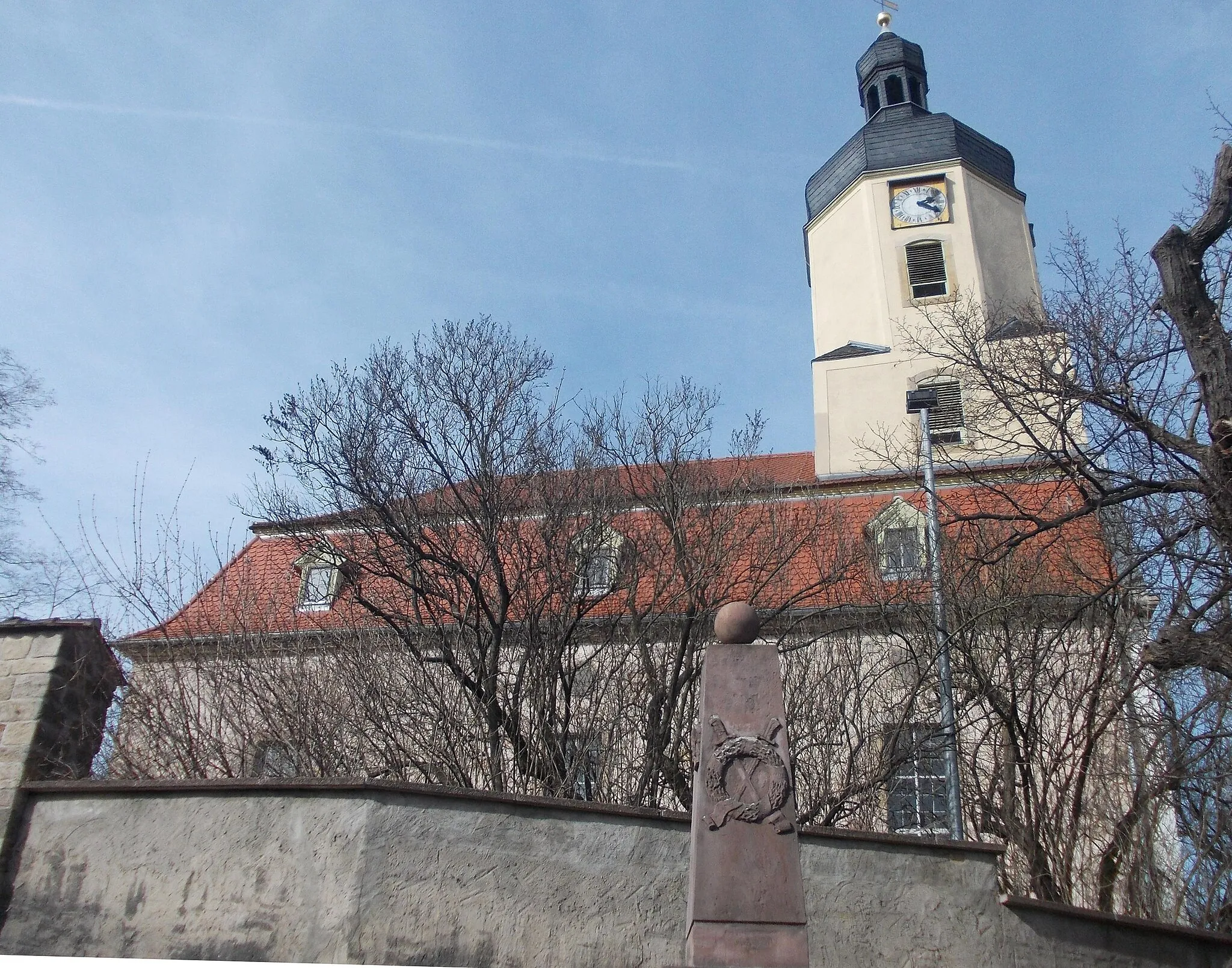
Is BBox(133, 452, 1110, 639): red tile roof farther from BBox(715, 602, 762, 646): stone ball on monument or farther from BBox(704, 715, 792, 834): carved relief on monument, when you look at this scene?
BBox(704, 715, 792, 834): carved relief on monument

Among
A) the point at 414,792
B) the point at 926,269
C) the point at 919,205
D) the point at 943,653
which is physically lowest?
the point at 414,792

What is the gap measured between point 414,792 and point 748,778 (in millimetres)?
2817

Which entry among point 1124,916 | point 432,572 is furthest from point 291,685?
point 1124,916

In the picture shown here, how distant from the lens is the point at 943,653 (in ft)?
39.6

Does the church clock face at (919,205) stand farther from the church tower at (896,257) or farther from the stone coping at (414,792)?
the stone coping at (414,792)

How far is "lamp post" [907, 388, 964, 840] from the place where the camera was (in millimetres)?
11312

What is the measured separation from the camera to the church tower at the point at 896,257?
877 inches

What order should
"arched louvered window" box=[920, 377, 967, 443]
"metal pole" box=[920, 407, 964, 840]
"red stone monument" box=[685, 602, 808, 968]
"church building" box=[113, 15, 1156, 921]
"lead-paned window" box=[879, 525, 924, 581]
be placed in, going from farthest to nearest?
"arched louvered window" box=[920, 377, 967, 443]
"lead-paned window" box=[879, 525, 924, 581]
"church building" box=[113, 15, 1156, 921]
"metal pole" box=[920, 407, 964, 840]
"red stone monument" box=[685, 602, 808, 968]

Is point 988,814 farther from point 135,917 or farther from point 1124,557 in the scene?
point 135,917

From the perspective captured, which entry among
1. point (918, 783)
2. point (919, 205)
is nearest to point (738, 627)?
point (918, 783)

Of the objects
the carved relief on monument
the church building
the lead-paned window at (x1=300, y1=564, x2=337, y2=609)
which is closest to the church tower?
the church building

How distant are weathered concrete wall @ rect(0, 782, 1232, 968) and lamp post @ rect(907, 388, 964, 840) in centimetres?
242

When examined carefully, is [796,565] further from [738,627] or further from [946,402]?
[946,402]

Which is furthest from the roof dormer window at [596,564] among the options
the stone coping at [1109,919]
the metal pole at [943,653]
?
the stone coping at [1109,919]
